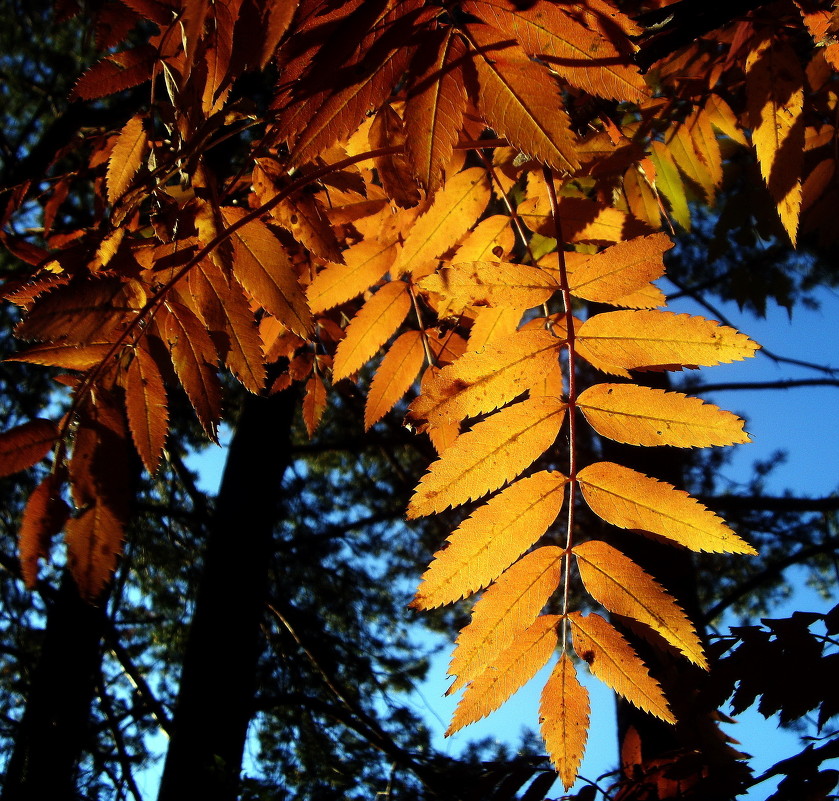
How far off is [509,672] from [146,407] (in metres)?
0.64

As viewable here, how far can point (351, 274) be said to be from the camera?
116 centimetres

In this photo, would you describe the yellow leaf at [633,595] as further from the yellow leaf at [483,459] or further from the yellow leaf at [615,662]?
the yellow leaf at [483,459]

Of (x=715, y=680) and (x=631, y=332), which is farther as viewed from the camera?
(x=715, y=680)

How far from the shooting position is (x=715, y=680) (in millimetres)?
1052

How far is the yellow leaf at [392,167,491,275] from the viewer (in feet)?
3.58

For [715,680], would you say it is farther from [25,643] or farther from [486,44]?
[25,643]

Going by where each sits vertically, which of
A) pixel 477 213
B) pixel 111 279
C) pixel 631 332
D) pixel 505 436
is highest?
pixel 477 213

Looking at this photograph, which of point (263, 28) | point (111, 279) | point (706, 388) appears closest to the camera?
point (263, 28)

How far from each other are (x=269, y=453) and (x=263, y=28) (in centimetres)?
346

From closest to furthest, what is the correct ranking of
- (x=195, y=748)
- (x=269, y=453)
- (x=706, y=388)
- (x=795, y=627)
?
(x=795, y=627) → (x=195, y=748) → (x=706, y=388) → (x=269, y=453)

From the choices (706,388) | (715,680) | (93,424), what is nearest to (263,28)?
(93,424)

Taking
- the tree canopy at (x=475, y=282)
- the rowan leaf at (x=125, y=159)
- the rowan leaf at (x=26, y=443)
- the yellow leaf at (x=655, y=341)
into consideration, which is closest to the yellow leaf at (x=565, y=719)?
the tree canopy at (x=475, y=282)

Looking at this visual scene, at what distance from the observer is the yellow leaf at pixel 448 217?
109cm

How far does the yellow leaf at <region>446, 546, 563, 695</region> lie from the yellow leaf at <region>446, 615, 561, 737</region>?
0.05 feet
